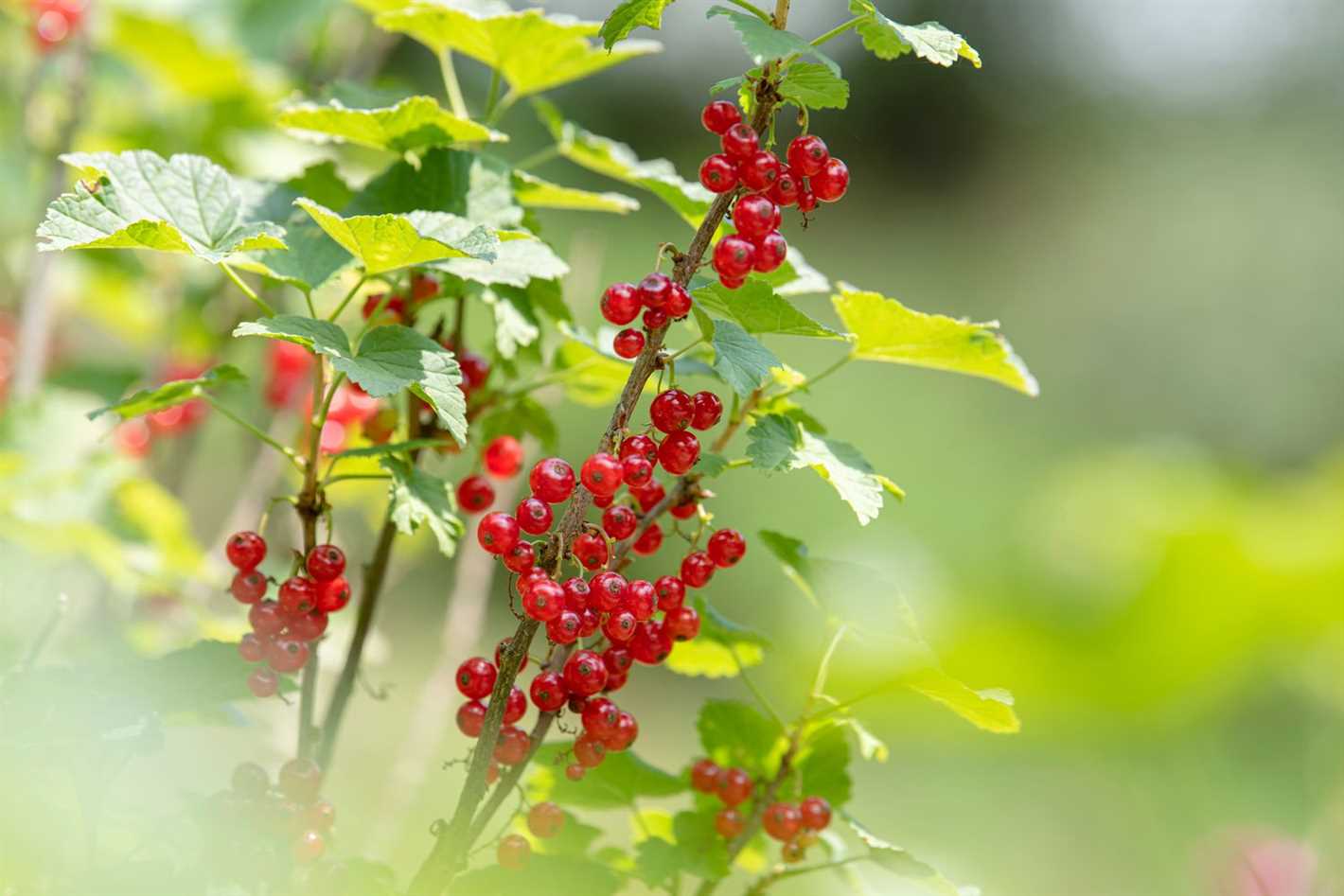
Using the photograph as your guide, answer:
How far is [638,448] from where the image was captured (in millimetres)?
648

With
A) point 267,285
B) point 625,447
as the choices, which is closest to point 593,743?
point 625,447

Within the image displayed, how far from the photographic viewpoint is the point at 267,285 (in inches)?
35.3

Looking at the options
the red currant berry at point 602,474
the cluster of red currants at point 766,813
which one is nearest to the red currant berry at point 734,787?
the cluster of red currants at point 766,813

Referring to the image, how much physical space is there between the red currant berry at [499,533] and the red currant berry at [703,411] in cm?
12

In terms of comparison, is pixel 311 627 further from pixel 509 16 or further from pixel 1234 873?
pixel 1234 873

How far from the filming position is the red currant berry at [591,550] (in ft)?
2.06

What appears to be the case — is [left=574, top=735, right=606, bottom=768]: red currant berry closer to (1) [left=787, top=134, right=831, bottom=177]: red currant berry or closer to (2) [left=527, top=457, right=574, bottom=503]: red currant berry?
(2) [left=527, top=457, right=574, bottom=503]: red currant berry

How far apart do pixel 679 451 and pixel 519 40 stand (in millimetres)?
408

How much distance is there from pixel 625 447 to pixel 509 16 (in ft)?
1.31

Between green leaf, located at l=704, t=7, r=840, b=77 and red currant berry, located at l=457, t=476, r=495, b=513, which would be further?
red currant berry, located at l=457, t=476, r=495, b=513

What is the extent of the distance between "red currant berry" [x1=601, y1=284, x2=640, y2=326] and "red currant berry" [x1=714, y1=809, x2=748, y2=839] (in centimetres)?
36

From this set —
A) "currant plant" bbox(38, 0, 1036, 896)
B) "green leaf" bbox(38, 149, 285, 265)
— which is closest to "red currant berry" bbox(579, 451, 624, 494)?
"currant plant" bbox(38, 0, 1036, 896)

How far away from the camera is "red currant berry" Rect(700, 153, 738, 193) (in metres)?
0.65

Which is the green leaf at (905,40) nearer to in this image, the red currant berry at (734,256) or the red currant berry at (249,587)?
the red currant berry at (734,256)
